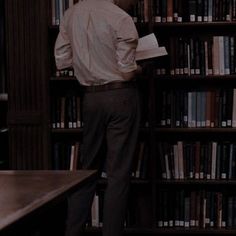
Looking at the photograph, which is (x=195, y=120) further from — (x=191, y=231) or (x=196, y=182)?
(x=191, y=231)

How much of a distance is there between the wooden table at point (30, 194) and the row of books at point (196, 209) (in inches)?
70.6

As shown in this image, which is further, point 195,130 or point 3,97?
point 3,97

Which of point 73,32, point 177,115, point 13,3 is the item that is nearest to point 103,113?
point 73,32

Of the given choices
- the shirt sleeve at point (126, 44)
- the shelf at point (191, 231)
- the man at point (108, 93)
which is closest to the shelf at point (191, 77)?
the man at point (108, 93)

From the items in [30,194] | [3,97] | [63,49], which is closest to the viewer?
[30,194]

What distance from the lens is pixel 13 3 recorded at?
10.9 feet

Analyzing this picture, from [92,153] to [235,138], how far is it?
1038 mm

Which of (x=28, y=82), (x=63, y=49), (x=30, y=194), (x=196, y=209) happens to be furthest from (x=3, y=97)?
(x=30, y=194)

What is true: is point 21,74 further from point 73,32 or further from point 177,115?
point 177,115

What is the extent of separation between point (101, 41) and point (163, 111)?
2.37 ft

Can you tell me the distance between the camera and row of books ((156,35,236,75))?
3379mm

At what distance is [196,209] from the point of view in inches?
137

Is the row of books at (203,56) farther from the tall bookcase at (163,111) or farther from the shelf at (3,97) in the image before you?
the shelf at (3,97)

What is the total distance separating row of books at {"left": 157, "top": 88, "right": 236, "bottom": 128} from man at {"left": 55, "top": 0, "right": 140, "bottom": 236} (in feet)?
1.67
